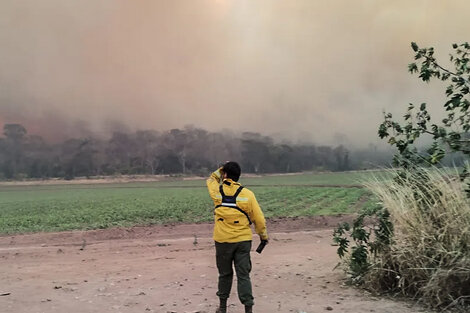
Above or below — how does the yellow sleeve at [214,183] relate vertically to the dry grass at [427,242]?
above

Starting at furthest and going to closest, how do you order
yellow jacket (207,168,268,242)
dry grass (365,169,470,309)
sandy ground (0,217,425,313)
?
sandy ground (0,217,425,313)
dry grass (365,169,470,309)
yellow jacket (207,168,268,242)

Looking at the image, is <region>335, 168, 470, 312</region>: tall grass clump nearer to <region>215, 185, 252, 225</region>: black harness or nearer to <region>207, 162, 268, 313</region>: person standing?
<region>207, 162, 268, 313</region>: person standing

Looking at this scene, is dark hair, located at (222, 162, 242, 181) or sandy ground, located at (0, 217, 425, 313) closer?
dark hair, located at (222, 162, 242, 181)

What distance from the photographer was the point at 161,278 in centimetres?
691

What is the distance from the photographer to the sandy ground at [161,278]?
17.6ft

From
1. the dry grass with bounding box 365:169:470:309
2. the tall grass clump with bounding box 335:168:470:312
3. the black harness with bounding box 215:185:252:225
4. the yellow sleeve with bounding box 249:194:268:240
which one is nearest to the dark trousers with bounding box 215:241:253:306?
the yellow sleeve with bounding box 249:194:268:240

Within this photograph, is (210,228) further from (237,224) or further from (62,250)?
(237,224)

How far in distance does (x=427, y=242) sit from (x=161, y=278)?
3863 mm

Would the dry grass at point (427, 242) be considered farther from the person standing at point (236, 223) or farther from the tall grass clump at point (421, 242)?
the person standing at point (236, 223)

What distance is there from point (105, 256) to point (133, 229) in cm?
456

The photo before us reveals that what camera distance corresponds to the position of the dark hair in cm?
475

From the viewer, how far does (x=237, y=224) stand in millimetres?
4684

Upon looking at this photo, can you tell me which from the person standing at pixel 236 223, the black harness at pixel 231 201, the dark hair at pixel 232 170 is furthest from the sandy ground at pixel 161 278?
the dark hair at pixel 232 170

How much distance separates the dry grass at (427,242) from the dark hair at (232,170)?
7.27ft
